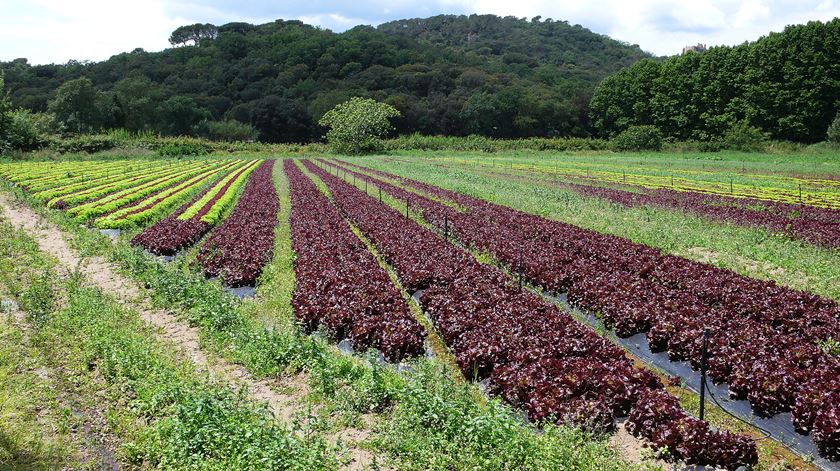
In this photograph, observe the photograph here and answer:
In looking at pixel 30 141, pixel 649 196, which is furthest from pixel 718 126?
pixel 30 141

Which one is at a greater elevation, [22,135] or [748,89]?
[748,89]

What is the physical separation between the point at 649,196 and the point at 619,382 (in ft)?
78.2

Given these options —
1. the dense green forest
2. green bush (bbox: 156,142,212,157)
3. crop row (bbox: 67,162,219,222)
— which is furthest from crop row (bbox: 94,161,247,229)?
the dense green forest

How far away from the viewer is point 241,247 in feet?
52.4

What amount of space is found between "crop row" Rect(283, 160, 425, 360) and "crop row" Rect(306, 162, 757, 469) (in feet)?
2.32

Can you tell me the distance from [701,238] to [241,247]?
542 inches

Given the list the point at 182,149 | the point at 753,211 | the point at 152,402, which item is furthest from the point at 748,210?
the point at 182,149

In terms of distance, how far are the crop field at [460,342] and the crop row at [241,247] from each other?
0.32 feet

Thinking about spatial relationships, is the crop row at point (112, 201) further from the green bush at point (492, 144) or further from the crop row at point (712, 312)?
the green bush at point (492, 144)

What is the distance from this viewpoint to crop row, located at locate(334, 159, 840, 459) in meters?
7.07

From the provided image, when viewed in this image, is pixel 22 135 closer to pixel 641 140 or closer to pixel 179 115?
pixel 179 115

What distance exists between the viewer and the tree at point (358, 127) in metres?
85.9

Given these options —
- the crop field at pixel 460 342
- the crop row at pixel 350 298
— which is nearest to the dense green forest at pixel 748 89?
the crop field at pixel 460 342

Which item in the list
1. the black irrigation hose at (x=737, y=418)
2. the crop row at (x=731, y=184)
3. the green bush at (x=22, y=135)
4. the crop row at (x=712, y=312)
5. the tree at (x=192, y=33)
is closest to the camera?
the black irrigation hose at (x=737, y=418)
